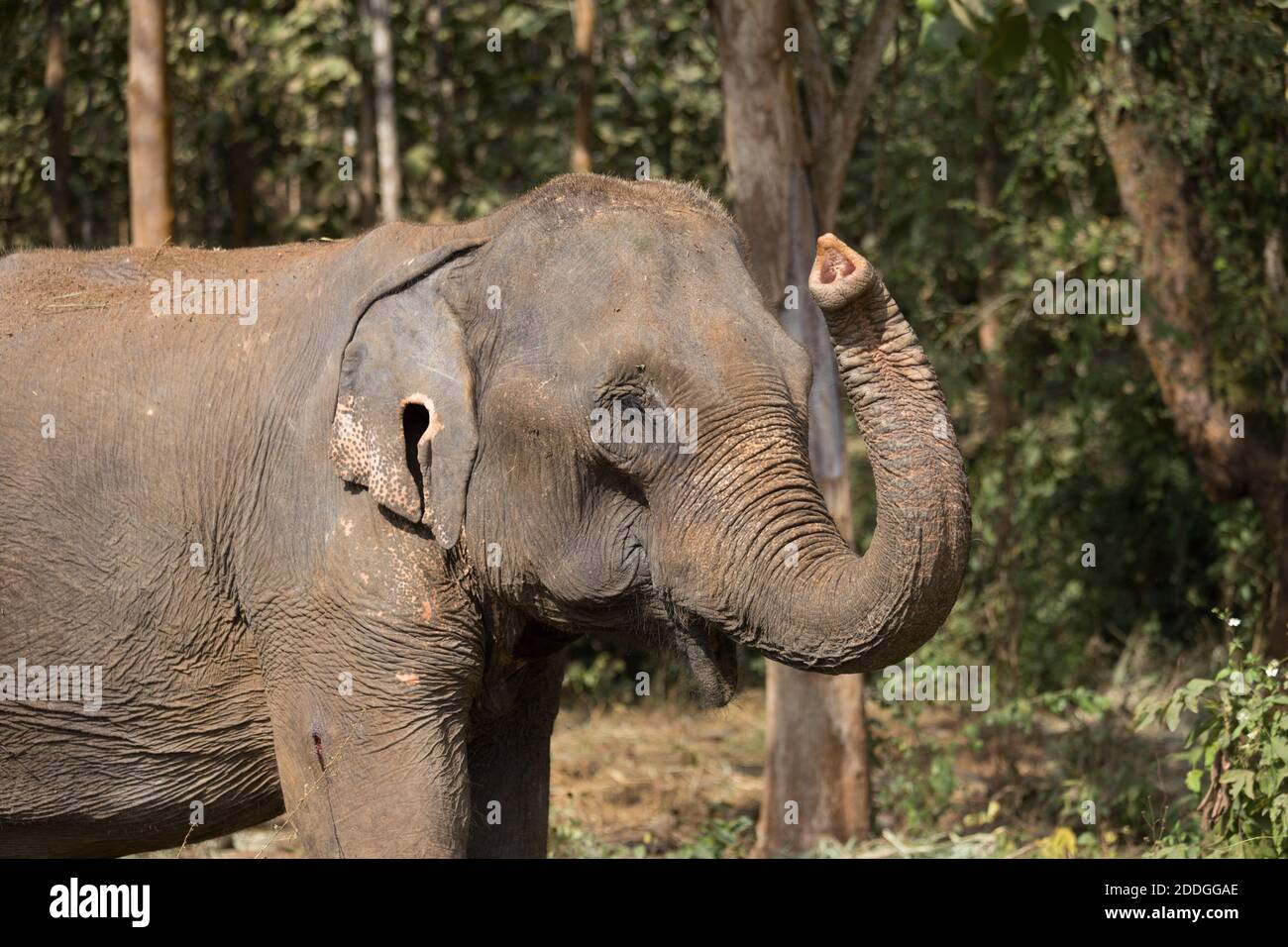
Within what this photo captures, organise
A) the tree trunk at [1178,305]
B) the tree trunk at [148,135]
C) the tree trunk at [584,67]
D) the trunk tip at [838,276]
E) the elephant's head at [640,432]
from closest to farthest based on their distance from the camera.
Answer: the trunk tip at [838,276]
the elephant's head at [640,432]
the tree trunk at [148,135]
the tree trunk at [1178,305]
the tree trunk at [584,67]

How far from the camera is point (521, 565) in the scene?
410 centimetres

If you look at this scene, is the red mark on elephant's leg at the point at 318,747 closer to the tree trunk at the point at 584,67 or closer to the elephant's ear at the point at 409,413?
the elephant's ear at the point at 409,413

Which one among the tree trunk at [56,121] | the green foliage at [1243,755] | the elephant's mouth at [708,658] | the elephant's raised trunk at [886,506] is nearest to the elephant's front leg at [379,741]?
the elephant's mouth at [708,658]

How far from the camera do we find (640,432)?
3982 millimetres

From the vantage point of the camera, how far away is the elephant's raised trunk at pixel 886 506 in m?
3.66

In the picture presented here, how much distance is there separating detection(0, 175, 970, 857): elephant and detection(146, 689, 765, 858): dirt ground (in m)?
2.21

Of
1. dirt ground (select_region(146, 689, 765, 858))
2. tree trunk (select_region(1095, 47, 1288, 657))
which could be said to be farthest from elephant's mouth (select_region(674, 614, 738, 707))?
tree trunk (select_region(1095, 47, 1288, 657))

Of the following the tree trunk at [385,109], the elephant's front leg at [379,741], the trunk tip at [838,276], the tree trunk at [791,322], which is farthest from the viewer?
the tree trunk at [385,109]

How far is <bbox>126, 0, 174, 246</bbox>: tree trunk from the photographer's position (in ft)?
24.4

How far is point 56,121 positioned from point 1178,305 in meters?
6.04

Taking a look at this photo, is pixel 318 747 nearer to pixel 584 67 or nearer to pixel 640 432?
pixel 640 432

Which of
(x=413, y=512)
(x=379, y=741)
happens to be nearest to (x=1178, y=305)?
(x=413, y=512)

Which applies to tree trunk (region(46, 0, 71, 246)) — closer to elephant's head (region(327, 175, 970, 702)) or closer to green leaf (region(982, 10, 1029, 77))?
green leaf (region(982, 10, 1029, 77))

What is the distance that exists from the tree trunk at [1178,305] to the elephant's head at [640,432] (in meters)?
4.56
